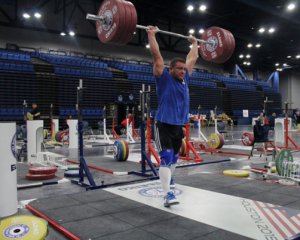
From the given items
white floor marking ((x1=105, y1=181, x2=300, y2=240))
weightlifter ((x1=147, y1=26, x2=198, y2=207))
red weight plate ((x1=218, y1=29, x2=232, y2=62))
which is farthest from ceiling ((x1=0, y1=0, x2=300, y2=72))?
white floor marking ((x1=105, y1=181, x2=300, y2=240))

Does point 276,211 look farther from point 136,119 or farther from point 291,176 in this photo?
point 136,119

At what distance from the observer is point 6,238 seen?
1.87m

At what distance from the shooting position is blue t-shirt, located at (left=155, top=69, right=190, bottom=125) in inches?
102

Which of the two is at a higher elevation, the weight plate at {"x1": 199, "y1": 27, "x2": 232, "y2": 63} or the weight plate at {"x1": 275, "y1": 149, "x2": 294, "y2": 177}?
the weight plate at {"x1": 199, "y1": 27, "x2": 232, "y2": 63}

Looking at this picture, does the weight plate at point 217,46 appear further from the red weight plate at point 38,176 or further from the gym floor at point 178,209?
the red weight plate at point 38,176

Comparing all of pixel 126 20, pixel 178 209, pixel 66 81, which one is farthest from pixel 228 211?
pixel 66 81

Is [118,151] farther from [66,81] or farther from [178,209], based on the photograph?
[66,81]

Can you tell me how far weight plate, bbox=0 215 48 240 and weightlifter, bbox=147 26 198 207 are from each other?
40.9 inches

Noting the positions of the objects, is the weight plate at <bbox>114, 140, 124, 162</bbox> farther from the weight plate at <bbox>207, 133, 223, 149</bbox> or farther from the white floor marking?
the weight plate at <bbox>207, 133, 223, 149</bbox>

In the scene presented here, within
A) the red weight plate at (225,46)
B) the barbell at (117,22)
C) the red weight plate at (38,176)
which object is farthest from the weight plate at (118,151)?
the barbell at (117,22)

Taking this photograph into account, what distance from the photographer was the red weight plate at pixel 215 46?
4230 millimetres

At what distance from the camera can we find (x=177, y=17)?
16.3 meters

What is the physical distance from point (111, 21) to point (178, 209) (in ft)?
6.70

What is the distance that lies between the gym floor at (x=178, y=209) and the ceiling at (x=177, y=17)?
36.4 feet
